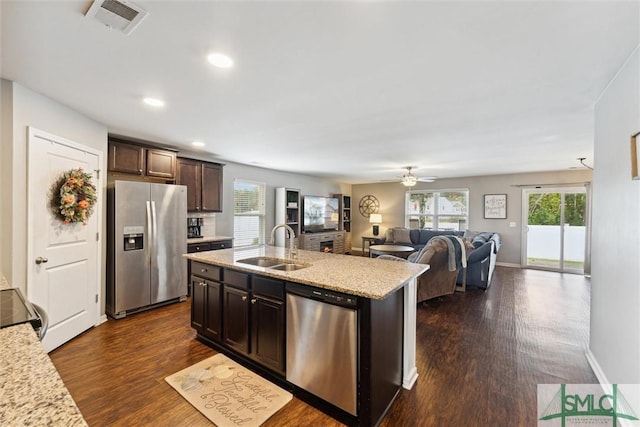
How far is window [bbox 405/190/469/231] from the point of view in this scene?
26.0 feet

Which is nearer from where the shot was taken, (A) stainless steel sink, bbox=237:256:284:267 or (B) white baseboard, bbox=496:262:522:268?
(A) stainless steel sink, bbox=237:256:284:267

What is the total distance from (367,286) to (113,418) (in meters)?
1.95

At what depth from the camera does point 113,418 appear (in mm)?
1892

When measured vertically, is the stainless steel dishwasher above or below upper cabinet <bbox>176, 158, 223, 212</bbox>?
below

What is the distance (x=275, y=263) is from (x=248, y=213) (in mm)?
3473

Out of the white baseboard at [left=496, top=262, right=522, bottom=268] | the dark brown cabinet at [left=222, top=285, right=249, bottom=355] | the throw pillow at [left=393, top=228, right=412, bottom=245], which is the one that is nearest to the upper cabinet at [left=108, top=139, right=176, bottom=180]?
the dark brown cabinet at [left=222, top=285, right=249, bottom=355]

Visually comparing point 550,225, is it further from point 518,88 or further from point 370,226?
point 518,88

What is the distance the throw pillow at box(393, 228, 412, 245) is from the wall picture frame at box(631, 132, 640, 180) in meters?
6.12

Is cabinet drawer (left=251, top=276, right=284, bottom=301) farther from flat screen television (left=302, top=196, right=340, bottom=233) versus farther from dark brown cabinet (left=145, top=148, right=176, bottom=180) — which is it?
flat screen television (left=302, top=196, right=340, bottom=233)

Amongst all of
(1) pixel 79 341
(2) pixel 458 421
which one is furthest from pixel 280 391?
(1) pixel 79 341

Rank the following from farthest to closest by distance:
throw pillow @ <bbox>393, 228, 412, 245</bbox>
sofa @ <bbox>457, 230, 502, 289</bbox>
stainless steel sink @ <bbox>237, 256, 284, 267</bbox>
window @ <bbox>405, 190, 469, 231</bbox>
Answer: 1. window @ <bbox>405, 190, 469, 231</bbox>
2. throw pillow @ <bbox>393, 228, 412, 245</bbox>
3. sofa @ <bbox>457, 230, 502, 289</bbox>
4. stainless steel sink @ <bbox>237, 256, 284, 267</bbox>

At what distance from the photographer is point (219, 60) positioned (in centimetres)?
191

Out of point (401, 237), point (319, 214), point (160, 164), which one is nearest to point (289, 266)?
point (160, 164)

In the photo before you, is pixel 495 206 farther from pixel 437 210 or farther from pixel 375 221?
pixel 375 221
